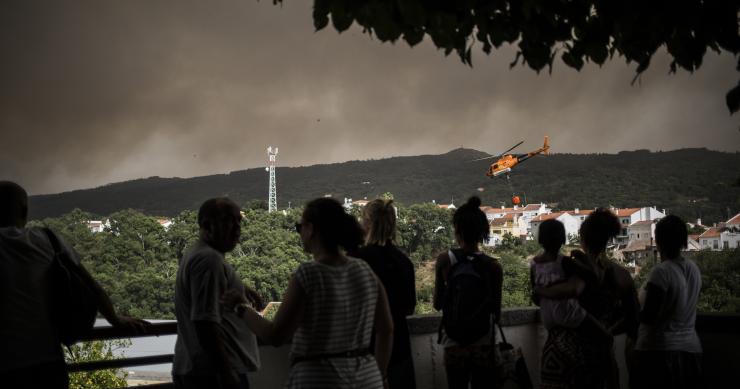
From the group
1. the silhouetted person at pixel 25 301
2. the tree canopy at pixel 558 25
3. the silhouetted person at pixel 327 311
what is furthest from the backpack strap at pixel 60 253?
the tree canopy at pixel 558 25

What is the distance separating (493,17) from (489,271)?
3.71ft

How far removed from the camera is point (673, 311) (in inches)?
134

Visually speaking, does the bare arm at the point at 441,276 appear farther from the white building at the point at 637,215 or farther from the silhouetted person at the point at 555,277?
the white building at the point at 637,215

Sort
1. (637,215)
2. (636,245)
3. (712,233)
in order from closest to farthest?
(712,233) < (636,245) < (637,215)

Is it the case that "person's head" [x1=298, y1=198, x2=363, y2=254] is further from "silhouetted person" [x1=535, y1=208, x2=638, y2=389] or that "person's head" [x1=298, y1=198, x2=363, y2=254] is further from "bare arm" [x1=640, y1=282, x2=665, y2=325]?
"bare arm" [x1=640, y1=282, x2=665, y2=325]

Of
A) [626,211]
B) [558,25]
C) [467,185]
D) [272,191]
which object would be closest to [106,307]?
[558,25]

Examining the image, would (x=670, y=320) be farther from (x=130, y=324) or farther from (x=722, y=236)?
(x=722, y=236)

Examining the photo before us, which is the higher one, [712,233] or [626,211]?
[626,211]

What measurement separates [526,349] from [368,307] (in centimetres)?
260

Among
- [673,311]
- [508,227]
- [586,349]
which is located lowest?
[586,349]

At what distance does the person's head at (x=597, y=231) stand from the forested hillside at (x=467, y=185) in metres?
50.7

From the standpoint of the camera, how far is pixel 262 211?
79.2 meters

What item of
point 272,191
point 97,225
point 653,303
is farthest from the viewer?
point 272,191

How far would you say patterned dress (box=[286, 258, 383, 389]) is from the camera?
2.12m
